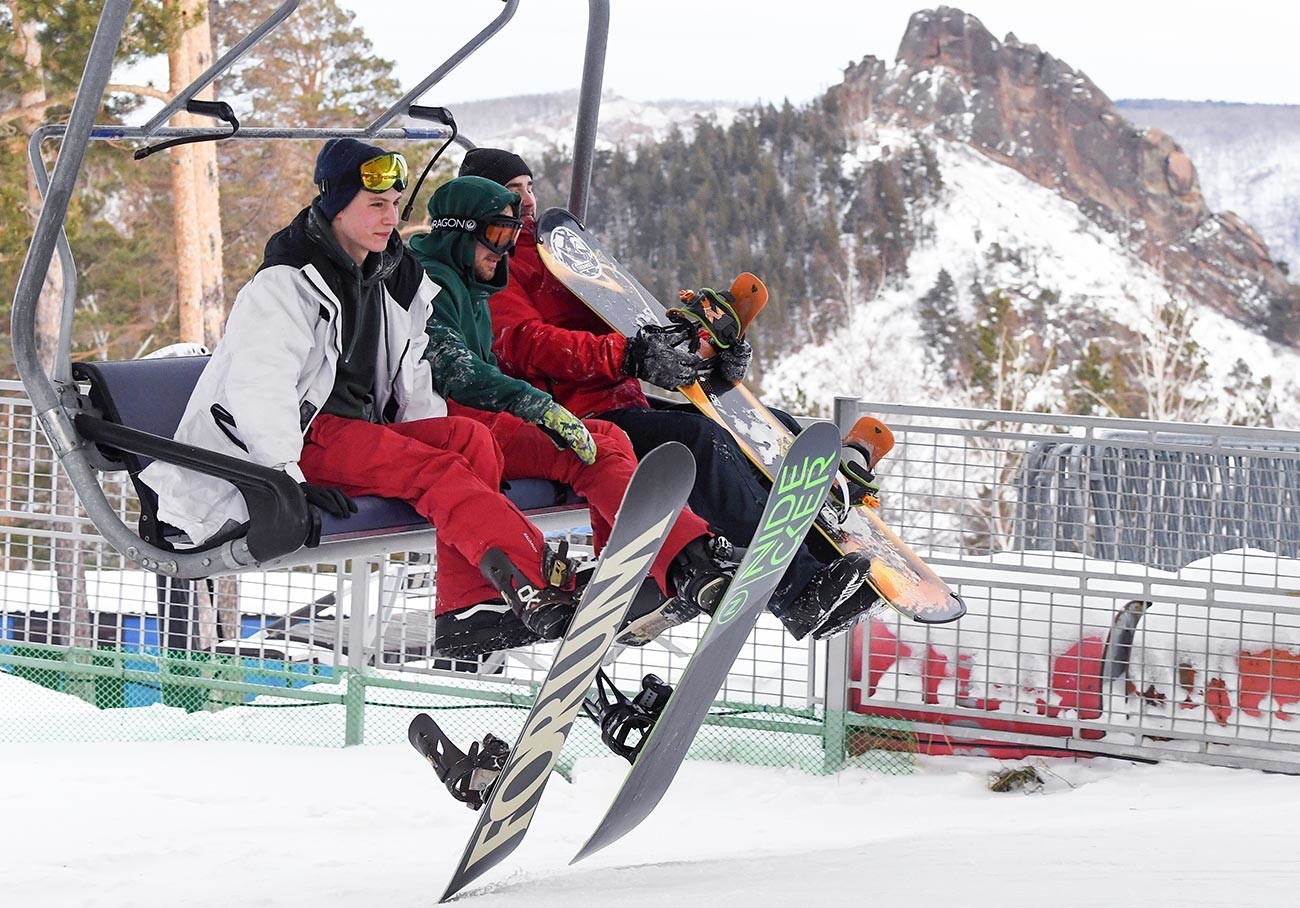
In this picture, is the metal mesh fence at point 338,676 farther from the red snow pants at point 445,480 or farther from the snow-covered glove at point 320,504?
the snow-covered glove at point 320,504

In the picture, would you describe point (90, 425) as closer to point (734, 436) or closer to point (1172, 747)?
point (734, 436)

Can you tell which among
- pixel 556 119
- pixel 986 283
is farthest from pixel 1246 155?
pixel 556 119

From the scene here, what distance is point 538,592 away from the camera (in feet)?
8.39

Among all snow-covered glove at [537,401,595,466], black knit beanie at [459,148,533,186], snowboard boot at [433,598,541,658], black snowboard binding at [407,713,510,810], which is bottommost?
black snowboard binding at [407,713,510,810]

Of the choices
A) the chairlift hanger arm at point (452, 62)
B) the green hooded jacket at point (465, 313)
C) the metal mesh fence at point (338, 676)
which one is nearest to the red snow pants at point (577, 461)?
the green hooded jacket at point (465, 313)

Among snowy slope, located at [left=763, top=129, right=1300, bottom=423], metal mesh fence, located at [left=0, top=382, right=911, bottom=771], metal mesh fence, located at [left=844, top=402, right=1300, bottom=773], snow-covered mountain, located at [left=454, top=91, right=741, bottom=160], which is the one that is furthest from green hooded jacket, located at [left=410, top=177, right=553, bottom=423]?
snow-covered mountain, located at [left=454, top=91, right=741, bottom=160]

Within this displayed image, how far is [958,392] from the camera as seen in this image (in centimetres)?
4134

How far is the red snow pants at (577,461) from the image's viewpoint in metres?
2.93

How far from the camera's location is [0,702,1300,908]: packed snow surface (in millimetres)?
3072

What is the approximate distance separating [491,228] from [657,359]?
0.45m

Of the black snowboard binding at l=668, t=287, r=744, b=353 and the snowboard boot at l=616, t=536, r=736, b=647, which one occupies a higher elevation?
the black snowboard binding at l=668, t=287, r=744, b=353

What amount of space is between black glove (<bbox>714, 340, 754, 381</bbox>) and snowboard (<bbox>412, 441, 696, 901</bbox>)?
2.63 feet

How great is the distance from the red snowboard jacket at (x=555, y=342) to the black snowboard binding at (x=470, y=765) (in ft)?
2.63

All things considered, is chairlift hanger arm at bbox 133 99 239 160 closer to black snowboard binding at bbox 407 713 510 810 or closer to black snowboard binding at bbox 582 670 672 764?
black snowboard binding at bbox 407 713 510 810
